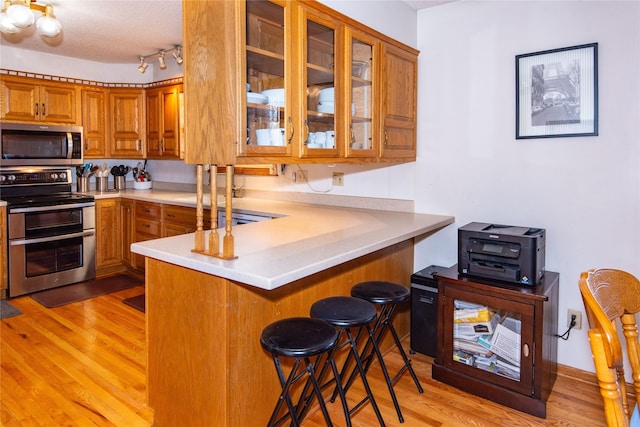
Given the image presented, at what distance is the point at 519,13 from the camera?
8.54 ft

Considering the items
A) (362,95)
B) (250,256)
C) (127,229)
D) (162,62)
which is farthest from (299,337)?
(127,229)

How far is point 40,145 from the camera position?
13.6 feet

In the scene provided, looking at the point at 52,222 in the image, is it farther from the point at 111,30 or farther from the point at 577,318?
the point at 577,318

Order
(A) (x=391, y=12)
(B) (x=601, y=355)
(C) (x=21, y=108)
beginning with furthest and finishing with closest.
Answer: (C) (x=21, y=108)
(A) (x=391, y=12)
(B) (x=601, y=355)

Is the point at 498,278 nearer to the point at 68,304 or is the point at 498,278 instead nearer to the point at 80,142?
the point at 68,304

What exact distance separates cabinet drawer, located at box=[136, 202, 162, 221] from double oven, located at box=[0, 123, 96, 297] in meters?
0.45

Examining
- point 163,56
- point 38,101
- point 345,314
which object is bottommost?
point 345,314

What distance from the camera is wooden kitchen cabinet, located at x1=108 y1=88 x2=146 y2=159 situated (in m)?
4.69

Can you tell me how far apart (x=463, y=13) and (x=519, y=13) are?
0.36 meters

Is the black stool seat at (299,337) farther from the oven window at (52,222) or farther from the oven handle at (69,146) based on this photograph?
the oven handle at (69,146)

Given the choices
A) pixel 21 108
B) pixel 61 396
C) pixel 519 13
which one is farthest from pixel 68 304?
pixel 519 13

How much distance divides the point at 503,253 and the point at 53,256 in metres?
3.92

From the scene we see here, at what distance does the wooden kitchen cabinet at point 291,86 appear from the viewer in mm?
1712

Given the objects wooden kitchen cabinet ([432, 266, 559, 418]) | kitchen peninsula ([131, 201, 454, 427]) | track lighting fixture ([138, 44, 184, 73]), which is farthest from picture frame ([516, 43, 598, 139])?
track lighting fixture ([138, 44, 184, 73])
